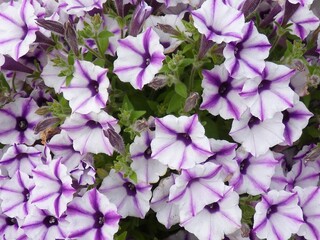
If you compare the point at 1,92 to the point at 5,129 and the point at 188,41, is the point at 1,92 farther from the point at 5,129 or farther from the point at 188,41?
the point at 188,41

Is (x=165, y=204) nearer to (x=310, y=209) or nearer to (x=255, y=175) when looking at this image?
(x=255, y=175)

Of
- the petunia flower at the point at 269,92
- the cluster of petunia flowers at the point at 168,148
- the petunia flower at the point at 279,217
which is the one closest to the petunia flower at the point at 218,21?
the cluster of petunia flowers at the point at 168,148

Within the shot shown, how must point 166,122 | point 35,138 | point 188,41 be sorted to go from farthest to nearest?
point 35,138 → point 188,41 → point 166,122

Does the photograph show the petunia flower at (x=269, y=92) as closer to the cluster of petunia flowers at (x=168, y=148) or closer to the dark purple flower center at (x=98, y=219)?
the cluster of petunia flowers at (x=168, y=148)

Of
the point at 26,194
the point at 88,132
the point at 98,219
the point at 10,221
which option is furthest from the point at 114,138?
the point at 10,221

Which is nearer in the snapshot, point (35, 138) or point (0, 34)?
point (0, 34)

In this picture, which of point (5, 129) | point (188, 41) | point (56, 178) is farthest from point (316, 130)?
point (5, 129)

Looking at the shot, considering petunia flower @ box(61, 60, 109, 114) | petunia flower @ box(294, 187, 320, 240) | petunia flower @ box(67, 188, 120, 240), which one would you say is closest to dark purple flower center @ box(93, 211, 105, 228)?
petunia flower @ box(67, 188, 120, 240)

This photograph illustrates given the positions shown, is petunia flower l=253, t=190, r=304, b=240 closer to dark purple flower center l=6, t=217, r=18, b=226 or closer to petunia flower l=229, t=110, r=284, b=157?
petunia flower l=229, t=110, r=284, b=157

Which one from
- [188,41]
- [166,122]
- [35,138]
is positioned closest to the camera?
[166,122]
